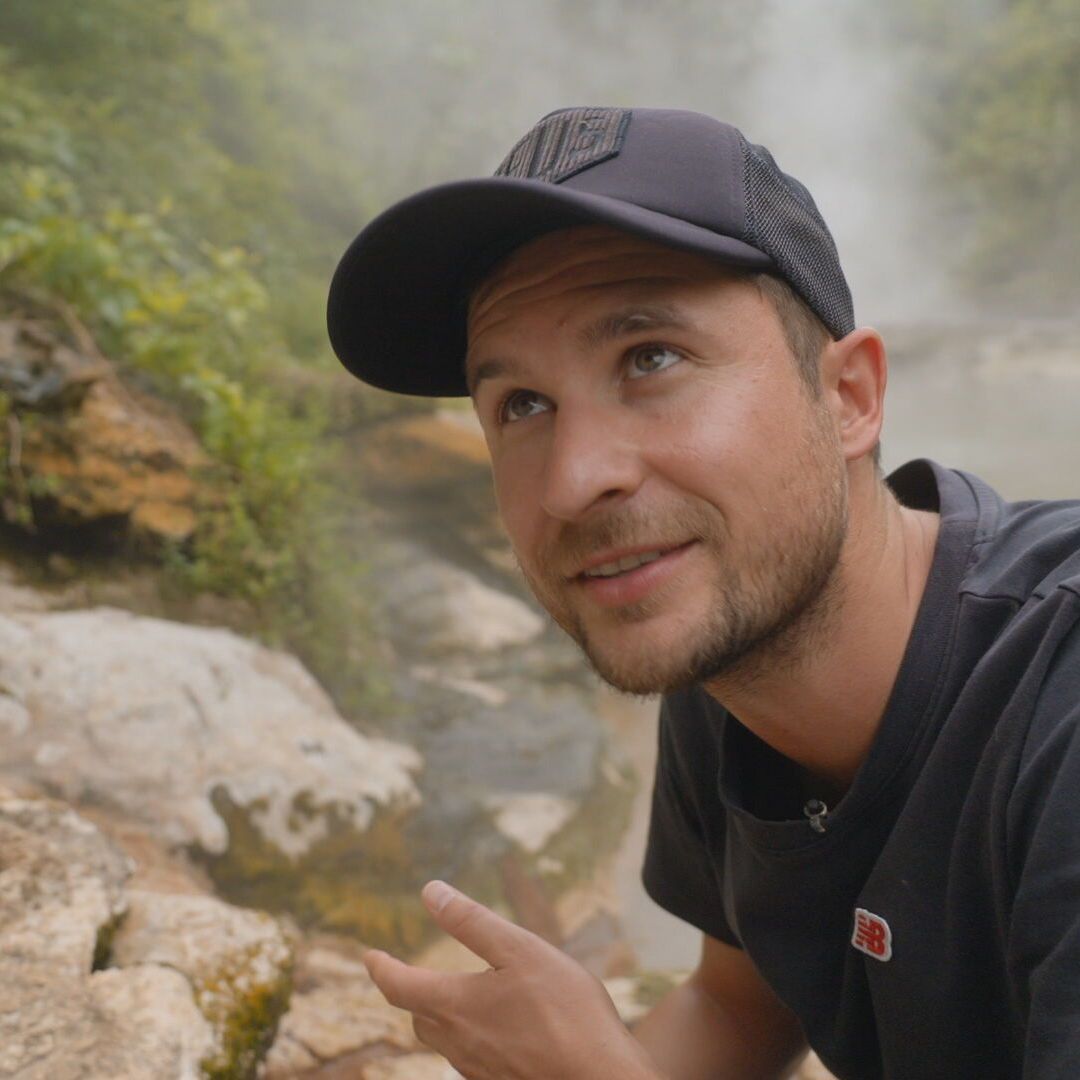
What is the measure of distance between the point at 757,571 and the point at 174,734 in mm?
2328

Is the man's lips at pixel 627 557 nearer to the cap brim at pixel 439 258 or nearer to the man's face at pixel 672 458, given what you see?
the man's face at pixel 672 458

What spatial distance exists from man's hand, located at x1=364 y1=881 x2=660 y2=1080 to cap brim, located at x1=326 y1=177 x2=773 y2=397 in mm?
887

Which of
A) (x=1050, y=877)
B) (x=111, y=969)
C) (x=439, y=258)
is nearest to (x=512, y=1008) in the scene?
(x=1050, y=877)

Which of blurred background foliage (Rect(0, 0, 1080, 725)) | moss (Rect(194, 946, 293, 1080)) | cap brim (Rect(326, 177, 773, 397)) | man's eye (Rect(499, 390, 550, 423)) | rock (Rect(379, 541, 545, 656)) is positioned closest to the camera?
cap brim (Rect(326, 177, 773, 397))

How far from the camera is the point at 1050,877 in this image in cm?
104

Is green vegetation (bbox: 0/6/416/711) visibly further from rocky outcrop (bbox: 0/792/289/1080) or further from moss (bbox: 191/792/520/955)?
rocky outcrop (bbox: 0/792/289/1080)

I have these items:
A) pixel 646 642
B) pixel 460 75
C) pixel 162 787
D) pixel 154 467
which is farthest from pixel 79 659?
pixel 460 75

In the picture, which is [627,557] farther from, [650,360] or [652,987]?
[652,987]

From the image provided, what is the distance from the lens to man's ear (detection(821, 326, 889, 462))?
151cm

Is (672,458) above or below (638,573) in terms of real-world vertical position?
above

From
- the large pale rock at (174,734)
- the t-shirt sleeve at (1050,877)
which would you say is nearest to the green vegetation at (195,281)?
the large pale rock at (174,734)

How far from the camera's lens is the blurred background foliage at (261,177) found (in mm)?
4164

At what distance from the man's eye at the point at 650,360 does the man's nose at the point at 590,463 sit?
2.7 inches

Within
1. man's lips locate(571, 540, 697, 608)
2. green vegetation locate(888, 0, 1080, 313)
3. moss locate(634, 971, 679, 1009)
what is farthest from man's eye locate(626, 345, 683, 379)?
green vegetation locate(888, 0, 1080, 313)
